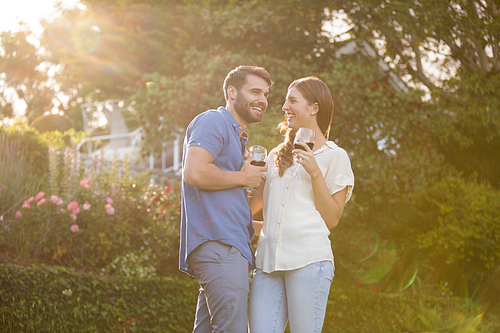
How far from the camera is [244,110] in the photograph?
8.48ft

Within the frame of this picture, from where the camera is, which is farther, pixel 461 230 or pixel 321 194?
pixel 461 230

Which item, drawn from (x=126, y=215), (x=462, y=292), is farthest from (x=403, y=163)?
(x=126, y=215)

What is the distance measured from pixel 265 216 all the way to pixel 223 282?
0.54 meters

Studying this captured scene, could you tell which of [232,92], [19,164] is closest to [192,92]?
[19,164]

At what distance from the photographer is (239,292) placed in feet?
7.37

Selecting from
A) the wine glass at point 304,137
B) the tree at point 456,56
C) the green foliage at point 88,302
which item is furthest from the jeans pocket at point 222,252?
the tree at point 456,56

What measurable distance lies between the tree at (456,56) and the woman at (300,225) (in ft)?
19.7

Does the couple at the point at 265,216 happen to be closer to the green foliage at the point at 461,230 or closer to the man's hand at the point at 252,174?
the man's hand at the point at 252,174

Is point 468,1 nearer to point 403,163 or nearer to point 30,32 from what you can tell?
point 403,163

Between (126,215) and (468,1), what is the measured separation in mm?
7312

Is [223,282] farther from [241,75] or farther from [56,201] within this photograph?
[56,201]

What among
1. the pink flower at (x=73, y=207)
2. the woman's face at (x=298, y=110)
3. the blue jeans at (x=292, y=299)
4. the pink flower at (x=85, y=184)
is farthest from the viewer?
the pink flower at (x=85, y=184)

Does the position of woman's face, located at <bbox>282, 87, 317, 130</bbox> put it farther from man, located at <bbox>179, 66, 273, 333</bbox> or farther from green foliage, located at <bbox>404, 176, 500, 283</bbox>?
green foliage, located at <bbox>404, 176, 500, 283</bbox>

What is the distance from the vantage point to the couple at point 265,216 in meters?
2.26
